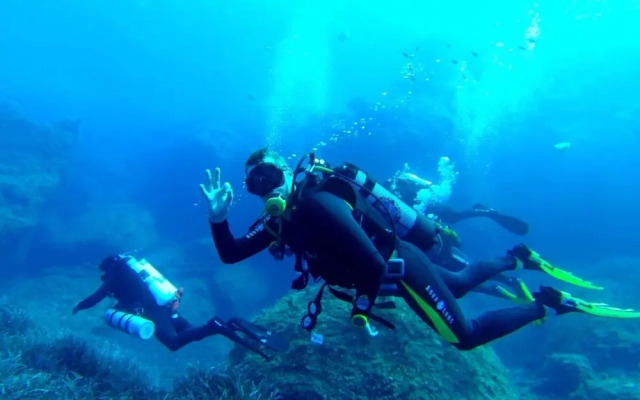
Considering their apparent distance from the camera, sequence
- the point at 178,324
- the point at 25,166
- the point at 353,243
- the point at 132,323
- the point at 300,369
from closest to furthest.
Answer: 1. the point at 353,243
2. the point at 300,369
3. the point at 132,323
4. the point at 178,324
5. the point at 25,166

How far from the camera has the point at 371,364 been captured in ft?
20.1

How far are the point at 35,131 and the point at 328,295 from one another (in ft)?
91.2

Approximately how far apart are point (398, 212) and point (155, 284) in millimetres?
5997

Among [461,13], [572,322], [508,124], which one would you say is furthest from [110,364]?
[461,13]

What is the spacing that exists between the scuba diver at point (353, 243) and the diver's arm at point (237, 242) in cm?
1

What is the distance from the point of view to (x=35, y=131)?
1033 inches

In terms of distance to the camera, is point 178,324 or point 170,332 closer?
point 170,332

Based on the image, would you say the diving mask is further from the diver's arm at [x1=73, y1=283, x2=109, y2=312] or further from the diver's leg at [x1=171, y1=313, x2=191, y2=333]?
the diver's arm at [x1=73, y1=283, x2=109, y2=312]

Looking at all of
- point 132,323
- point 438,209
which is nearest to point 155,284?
point 132,323

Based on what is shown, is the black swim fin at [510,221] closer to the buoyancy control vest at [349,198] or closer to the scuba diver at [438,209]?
the scuba diver at [438,209]

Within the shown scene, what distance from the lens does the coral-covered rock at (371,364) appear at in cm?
592

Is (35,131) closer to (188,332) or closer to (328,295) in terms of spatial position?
(188,332)

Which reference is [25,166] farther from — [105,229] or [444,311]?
[444,311]

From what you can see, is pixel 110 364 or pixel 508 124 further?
pixel 508 124
